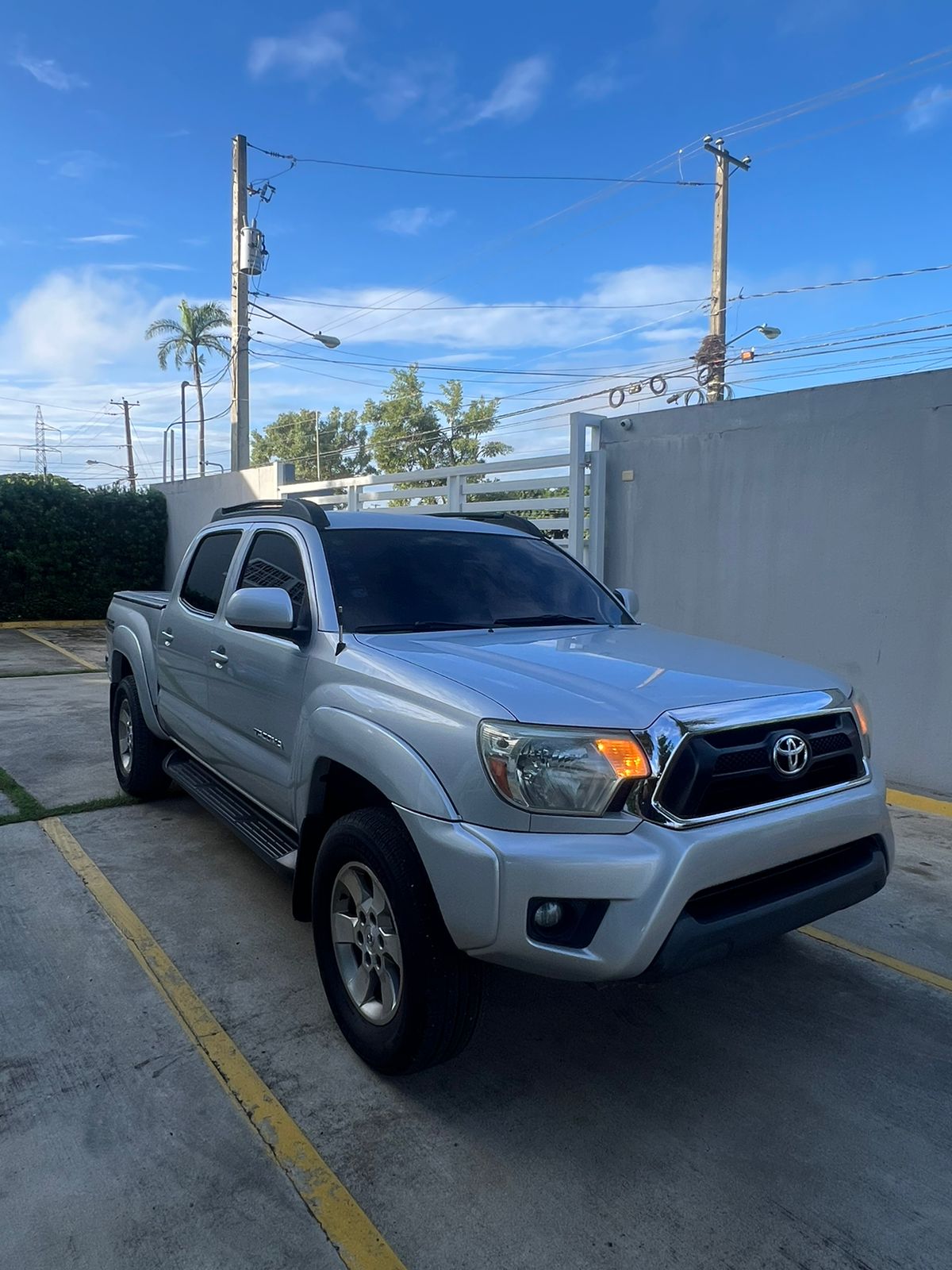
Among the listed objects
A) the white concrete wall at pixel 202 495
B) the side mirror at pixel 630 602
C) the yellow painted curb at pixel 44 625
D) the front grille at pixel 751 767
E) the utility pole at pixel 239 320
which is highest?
the utility pole at pixel 239 320

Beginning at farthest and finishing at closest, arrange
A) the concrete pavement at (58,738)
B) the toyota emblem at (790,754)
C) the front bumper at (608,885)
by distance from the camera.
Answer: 1. the concrete pavement at (58,738)
2. the toyota emblem at (790,754)
3. the front bumper at (608,885)

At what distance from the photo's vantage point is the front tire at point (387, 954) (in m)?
2.58

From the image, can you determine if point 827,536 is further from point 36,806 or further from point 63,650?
point 63,650

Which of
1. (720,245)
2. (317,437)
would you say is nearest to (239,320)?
(720,245)

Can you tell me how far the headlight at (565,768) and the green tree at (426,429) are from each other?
39.4m

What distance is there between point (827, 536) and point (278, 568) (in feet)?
15.1

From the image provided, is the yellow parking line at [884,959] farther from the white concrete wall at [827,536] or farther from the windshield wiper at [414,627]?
the white concrete wall at [827,536]

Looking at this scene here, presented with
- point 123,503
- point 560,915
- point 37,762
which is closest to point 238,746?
point 560,915

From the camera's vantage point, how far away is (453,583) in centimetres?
389

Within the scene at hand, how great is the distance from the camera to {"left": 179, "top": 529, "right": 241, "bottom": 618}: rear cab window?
4672 mm

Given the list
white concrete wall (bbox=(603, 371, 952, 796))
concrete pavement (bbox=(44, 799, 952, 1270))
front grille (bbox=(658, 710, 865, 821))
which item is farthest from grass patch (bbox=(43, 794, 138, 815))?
white concrete wall (bbox=(603, 371, 952, 796))

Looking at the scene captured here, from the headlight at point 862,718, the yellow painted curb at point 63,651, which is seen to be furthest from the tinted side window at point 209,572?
the yellow painted curb at point 63,651

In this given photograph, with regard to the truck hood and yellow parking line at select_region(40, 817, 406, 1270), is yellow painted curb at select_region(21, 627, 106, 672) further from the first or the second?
the truck hood

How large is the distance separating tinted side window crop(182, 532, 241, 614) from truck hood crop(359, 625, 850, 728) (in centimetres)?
168
